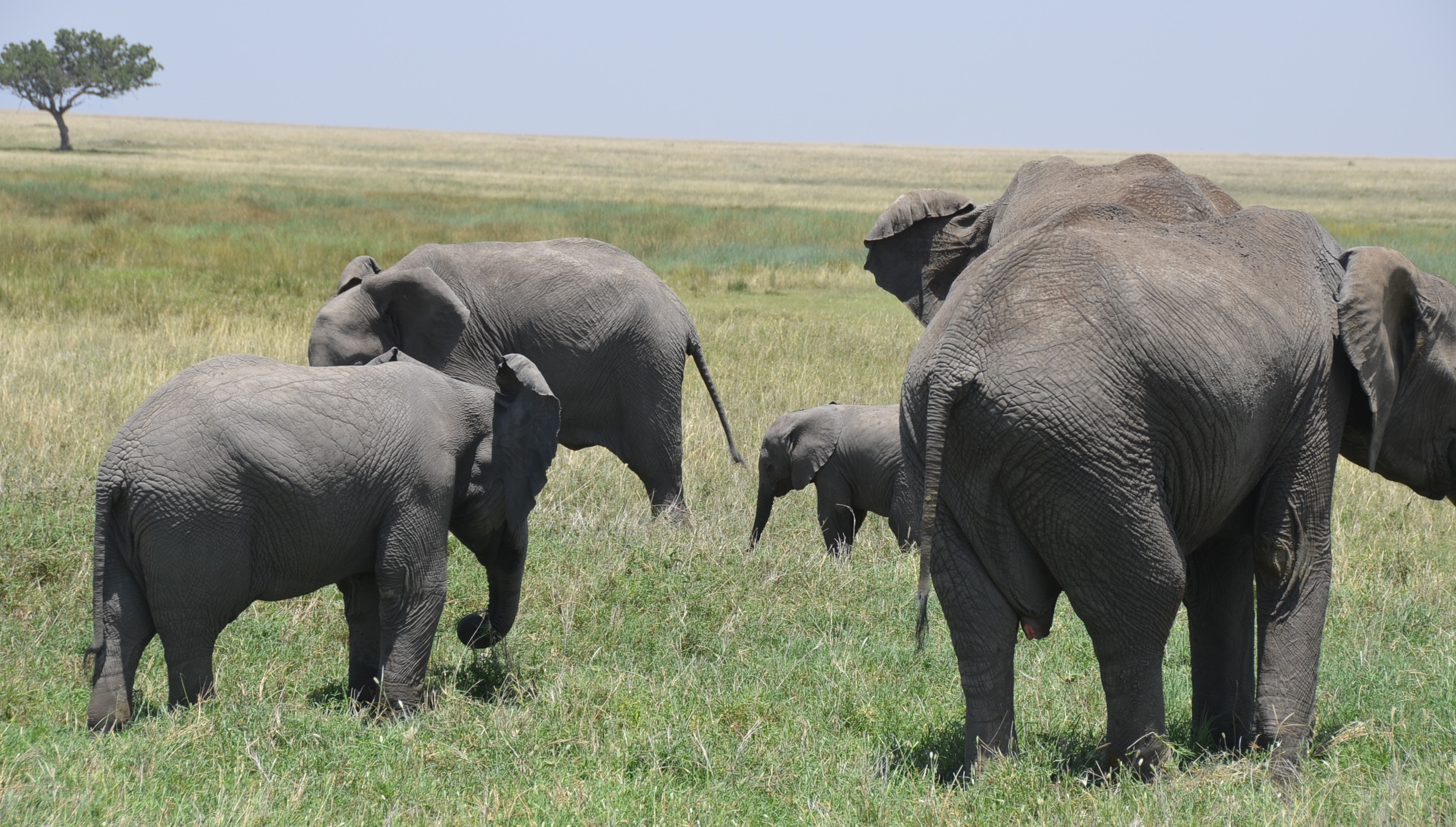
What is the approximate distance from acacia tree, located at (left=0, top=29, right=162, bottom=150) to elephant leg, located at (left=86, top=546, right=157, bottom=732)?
91.0 meters

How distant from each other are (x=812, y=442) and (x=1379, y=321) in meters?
5.18

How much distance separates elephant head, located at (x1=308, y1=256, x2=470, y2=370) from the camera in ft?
22.8

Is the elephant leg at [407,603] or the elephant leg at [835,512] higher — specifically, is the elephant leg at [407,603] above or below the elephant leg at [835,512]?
above

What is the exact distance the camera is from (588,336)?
8.42 m

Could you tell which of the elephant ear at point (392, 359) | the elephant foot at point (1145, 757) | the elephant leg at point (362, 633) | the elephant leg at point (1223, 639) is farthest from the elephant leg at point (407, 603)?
the elephant leg at point (1223, 639)

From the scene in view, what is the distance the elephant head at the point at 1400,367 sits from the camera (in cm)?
393

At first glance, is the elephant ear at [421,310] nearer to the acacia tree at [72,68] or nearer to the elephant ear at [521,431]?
the elephant ear at [521,431]

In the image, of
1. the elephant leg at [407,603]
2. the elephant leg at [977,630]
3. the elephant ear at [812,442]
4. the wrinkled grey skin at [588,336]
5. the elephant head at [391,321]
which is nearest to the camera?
the elephant leg at [977,630]

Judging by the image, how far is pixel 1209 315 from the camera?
3.59 meters

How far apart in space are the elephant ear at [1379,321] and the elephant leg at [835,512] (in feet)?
15.5

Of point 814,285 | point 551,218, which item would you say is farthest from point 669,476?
point 551,218

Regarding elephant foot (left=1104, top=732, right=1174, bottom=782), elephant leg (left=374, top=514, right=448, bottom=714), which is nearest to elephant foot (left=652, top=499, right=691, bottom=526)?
elephant leg (left=374, top=514, right=448, bottom=714)

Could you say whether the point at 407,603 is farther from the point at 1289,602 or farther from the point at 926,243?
the point at 1289,602

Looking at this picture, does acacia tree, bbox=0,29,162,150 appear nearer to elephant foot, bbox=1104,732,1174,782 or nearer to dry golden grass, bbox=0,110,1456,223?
dry golden grass, bbox=0,110,1456,223
